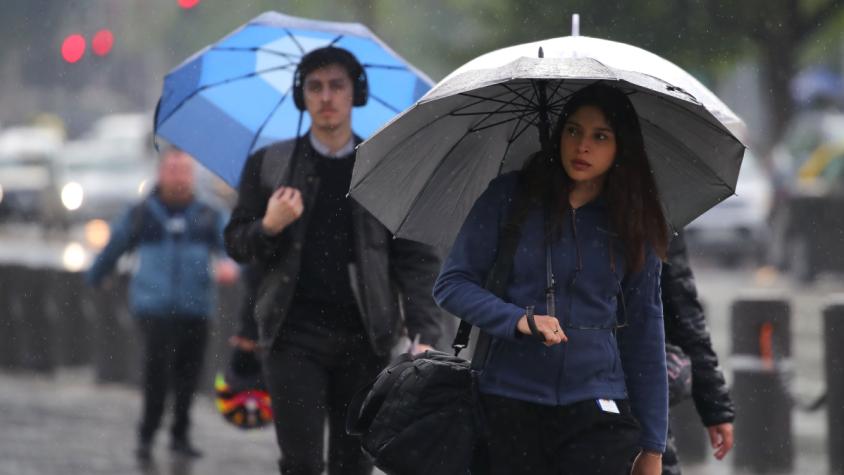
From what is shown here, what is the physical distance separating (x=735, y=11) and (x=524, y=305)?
73.8ft

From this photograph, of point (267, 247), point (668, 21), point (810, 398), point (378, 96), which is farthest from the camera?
point (668, 21)

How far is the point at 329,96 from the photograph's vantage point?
6375mm

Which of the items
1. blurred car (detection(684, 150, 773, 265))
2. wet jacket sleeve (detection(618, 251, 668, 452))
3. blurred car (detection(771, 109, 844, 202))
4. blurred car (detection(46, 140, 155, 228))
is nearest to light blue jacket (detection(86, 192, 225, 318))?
wet jacket sleeve (detection(618, 251, 668, 452))

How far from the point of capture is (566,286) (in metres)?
4.70

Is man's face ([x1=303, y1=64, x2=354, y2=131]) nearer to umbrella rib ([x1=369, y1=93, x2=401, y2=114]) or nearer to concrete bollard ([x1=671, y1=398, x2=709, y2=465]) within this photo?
umbrella rib ([x1=369, y1=93, x2=401, y2=114])

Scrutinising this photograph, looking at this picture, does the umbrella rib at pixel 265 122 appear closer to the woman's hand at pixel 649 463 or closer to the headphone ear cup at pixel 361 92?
the headphone ear cup at pixel 361 92

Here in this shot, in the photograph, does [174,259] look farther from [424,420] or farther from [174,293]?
[424,420]

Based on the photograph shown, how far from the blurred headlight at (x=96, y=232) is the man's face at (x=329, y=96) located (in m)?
27.5

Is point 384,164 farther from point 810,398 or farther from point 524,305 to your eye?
point 810,398

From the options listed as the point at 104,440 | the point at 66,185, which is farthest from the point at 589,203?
the point at 66,185

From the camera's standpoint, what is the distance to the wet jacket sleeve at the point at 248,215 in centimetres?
627

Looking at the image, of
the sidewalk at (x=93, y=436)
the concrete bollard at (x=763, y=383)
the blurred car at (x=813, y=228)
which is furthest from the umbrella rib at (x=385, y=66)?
the blurred car at (x=813, y=228)

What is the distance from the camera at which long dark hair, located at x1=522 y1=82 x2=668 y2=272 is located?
477 centimetres

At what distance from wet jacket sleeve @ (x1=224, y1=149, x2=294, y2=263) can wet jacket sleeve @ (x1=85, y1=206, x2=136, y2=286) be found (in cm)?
454
